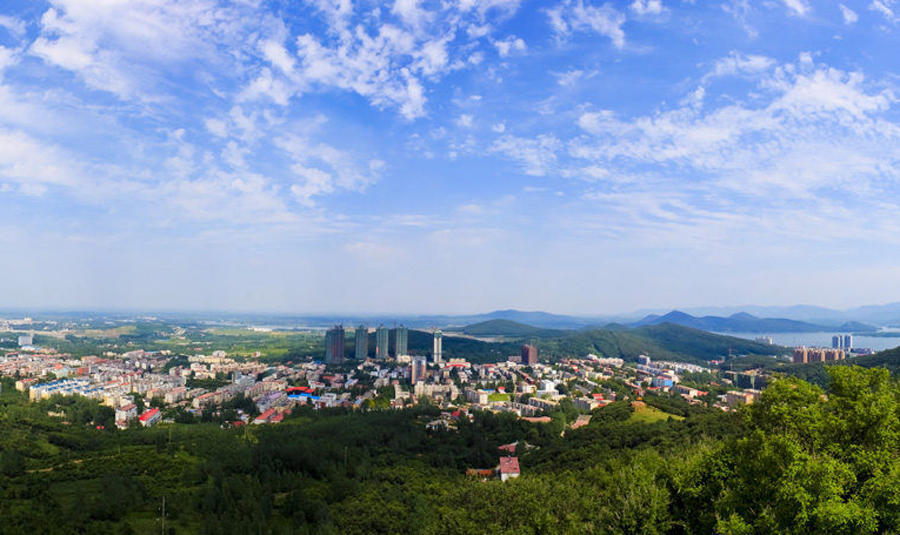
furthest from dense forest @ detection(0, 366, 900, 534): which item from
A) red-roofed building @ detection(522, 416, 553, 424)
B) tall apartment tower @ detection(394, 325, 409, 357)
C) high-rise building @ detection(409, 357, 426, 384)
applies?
tall apartment tower @ detection(394, 325, 409, 357)

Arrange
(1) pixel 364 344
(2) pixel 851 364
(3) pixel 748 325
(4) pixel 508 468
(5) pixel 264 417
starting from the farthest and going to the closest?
(3) pixel 748 325
(1) pixel 364 344
(2) pixel 851 364
(5) pixel 264 417
(4) pixel 508 468

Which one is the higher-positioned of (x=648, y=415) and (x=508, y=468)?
(x=648, y=415)

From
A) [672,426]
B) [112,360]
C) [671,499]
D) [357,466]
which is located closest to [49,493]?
[357,466]

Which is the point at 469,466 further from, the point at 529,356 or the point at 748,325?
the point at 748,325

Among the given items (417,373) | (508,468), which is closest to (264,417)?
(508,468)

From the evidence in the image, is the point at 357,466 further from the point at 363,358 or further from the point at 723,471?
the point at 363,358

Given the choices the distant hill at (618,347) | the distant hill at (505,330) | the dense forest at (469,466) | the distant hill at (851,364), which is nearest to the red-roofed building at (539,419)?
the dense forest at (469,466)
